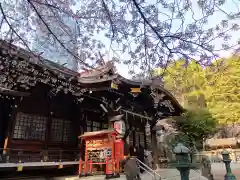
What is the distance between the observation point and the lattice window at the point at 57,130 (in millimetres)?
11149

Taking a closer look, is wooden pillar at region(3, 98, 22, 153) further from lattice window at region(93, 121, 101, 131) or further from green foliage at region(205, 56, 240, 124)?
green foliage at region(205, 56, 240, 124)

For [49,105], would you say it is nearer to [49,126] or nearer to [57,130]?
[49,126]

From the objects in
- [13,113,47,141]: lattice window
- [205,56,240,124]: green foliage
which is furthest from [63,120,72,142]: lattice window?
[205,56,240,124]: green foliage

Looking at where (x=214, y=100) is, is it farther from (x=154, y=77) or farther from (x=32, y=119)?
(x=154, y=77)

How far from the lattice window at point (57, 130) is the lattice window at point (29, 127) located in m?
0.52

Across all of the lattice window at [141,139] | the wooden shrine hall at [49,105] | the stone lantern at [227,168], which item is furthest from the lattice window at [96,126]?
the stone lantern at [227,168]

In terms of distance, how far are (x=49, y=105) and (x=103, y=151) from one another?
3.55m

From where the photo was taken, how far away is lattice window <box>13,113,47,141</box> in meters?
9.88

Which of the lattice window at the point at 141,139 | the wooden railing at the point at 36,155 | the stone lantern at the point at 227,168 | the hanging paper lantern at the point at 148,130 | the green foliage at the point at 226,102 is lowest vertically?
the stone lantern at the point at 227,168

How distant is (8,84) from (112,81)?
14.6ft

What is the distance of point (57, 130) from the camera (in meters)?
11.4

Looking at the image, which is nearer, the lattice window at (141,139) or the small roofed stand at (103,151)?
the small roofed stand at (103,151)

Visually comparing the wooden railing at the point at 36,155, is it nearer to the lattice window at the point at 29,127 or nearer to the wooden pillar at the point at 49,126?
the wooden pillar at the point at 49,126

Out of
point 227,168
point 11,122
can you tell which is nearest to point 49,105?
point 11,122
